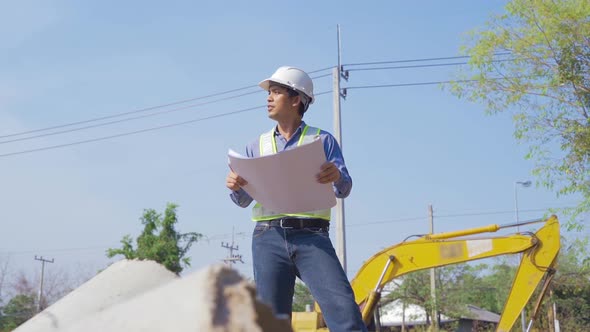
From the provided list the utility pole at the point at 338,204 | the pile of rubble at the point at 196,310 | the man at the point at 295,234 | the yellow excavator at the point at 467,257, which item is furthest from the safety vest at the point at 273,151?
the utility pole at the point at 338,204

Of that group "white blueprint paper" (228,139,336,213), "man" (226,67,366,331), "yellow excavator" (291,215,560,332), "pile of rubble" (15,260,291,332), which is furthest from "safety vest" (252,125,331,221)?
"yellow excavator" (291,215,560,332)

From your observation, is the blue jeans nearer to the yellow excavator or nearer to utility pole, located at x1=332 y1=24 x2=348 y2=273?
the yellow excavator

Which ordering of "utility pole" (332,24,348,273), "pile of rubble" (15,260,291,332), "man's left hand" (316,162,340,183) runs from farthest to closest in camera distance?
1. "utility pole" (332,24,348,273)
2. "man's left hand" (316,162,340,183)
3. "pile of rubble" (15,260,291,332)

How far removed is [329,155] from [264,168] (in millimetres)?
660

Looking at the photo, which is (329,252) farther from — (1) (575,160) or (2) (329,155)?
(1) (575,160)

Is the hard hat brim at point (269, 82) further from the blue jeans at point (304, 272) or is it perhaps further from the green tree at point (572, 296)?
the green tree at point (572, 296)

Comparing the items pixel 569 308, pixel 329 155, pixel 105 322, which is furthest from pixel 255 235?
pixel 569 308

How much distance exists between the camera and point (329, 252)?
12.2 feet

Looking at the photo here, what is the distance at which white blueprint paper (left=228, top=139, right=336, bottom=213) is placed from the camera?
3350 mm

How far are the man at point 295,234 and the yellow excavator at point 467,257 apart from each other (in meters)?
5.93

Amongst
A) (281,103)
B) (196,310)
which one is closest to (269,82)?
(281,103)

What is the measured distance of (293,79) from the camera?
4.01 metres

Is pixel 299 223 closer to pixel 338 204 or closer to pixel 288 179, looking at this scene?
pixel 288 179

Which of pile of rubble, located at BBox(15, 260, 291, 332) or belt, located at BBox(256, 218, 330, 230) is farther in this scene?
belt, located at BBox(256, 218, 330, 230)
